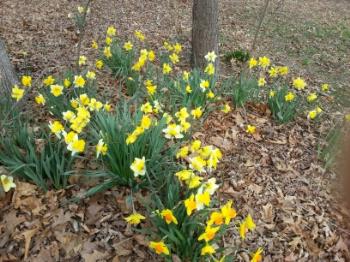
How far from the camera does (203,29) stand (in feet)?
15.8

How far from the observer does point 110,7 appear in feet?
22.6

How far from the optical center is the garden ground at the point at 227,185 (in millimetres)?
2355

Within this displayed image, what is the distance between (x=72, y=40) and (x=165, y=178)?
3619mm

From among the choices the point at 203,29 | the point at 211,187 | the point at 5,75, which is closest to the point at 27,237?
the point at 211,187

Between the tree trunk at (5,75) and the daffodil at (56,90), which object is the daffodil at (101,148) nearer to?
the daffodil at (56,90)

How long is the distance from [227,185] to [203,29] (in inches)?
104

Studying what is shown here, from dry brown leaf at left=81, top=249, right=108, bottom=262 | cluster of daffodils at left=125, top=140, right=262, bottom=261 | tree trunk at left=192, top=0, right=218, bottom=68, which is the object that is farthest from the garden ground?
tree trunk at left=192, top=0, right=218, bottom=68

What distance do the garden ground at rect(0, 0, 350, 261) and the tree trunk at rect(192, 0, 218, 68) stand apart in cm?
71

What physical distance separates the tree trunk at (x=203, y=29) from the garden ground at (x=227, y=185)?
0.71 meters

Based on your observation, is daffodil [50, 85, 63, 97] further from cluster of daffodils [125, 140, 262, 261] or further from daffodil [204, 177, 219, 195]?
daffodil [204, 177, 219, 195]

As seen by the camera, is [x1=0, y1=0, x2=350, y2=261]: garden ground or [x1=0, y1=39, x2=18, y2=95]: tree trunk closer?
[x1=0, y1=0, x2=350, y2=261]: garden ground

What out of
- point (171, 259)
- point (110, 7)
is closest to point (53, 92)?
point (171, 259)

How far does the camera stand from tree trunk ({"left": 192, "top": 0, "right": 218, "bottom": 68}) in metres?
4.65

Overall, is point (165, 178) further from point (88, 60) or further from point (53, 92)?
point (88, 60)
